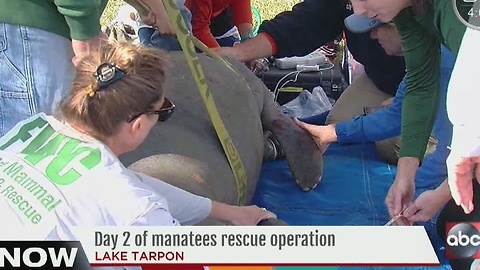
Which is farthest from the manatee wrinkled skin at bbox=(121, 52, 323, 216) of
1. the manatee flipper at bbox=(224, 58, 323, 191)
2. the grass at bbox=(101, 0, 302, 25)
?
the grass at bbox=(101, 0, 302, 25)

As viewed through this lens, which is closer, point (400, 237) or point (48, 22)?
point (400, 237)

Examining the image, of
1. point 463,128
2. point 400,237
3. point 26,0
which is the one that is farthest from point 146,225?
point 26,0

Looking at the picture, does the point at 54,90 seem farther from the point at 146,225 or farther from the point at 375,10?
the point at 375,10

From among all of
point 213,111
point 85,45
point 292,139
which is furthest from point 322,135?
point 85,45

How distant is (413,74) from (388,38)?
60cm

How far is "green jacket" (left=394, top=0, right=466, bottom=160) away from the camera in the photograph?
1717 millimetres

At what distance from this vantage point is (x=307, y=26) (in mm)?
2654

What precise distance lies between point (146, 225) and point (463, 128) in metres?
0.57

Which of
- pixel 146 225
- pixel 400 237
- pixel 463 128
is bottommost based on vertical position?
pixel 400 237

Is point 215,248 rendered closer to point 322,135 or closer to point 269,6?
point 322,135

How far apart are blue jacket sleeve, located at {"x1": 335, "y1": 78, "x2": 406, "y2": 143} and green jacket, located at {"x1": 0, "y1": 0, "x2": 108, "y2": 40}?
86 cm

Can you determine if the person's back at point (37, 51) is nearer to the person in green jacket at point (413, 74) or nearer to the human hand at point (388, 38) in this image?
the person in green jacket at point (413, 74)

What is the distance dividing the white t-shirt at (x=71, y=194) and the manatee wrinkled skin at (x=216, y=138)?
48 cm

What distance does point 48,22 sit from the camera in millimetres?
1751
